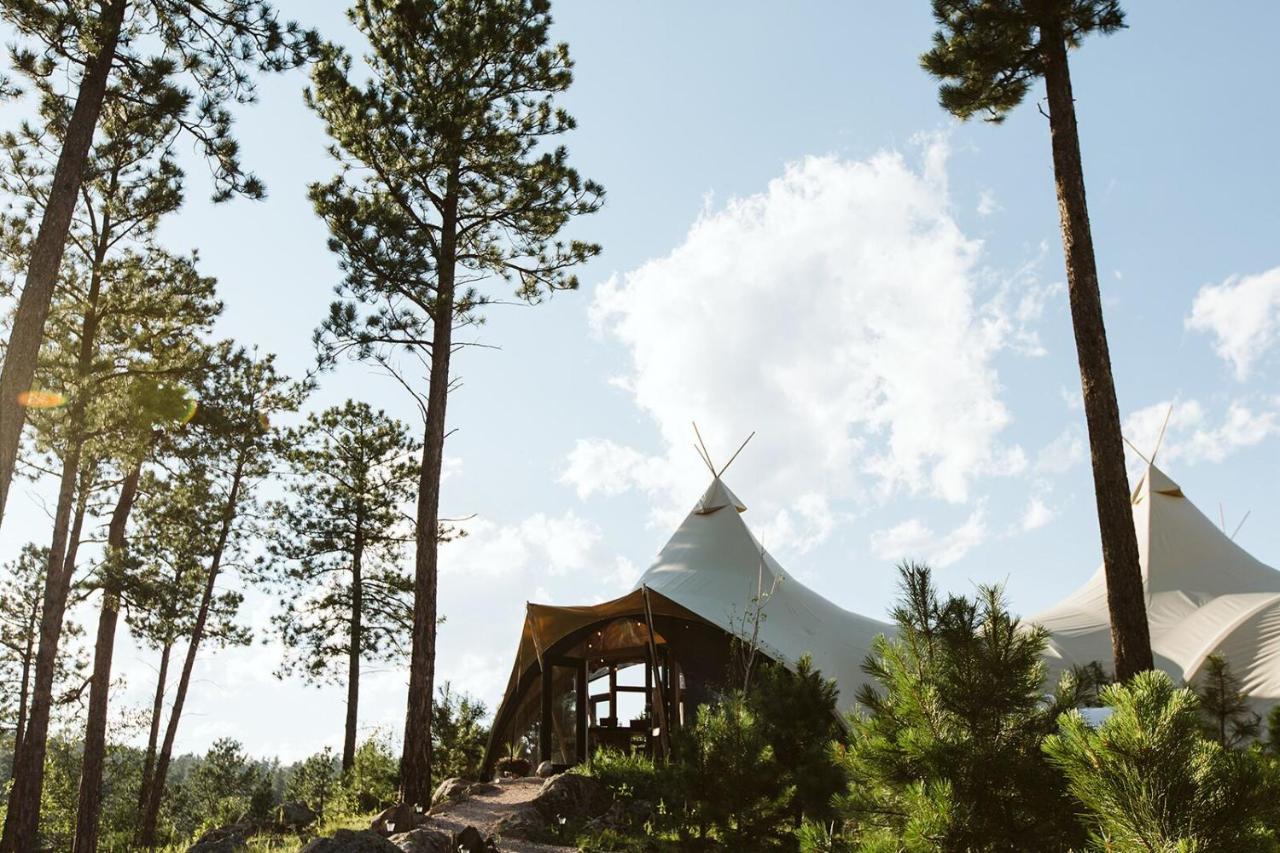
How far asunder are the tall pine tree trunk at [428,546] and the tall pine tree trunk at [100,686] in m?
A: 5.22

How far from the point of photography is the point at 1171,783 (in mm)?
2100

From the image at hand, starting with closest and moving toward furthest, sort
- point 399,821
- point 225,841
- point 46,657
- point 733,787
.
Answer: point 733,787 → point 399,821 → point 225,841 → point 46,657

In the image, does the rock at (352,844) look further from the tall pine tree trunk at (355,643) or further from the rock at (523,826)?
the tall pine tree trunk at (355,643)

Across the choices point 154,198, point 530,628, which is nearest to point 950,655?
point 530,628

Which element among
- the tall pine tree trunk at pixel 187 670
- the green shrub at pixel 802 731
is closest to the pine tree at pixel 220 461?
the tall pine tree trunk at pixel 187 670

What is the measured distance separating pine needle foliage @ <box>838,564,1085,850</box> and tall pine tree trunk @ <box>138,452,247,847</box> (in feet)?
53.9

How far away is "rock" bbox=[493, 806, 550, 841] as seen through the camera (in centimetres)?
888

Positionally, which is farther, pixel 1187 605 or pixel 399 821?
pixel 1187 605

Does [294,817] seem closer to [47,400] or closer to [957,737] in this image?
[47,400]

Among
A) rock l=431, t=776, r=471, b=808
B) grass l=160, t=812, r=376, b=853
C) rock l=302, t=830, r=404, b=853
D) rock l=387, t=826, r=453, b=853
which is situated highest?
rock l=431, t=776, r=471, b=808

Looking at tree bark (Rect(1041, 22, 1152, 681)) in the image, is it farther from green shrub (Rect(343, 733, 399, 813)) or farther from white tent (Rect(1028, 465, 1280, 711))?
green shrub (Rect(343, 733, 399, 813))

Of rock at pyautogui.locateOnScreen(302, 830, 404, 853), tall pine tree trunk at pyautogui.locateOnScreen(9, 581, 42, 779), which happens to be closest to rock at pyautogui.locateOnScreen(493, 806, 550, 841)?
rock at pyautogui.locateOnScreen(302, 830, 404, 853)

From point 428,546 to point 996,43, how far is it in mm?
8223

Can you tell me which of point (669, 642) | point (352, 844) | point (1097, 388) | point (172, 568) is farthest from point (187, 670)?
point (1097, 388)
